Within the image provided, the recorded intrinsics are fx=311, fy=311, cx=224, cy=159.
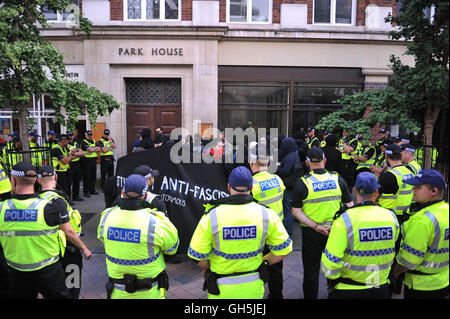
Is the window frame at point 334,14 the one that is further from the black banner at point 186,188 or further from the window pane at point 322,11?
the black banner at point 186,188

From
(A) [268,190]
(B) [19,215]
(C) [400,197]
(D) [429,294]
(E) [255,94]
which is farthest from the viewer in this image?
(E) [255,94]


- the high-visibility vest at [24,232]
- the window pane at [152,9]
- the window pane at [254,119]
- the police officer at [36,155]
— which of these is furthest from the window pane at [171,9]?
the high-visibility vest at [24,232]

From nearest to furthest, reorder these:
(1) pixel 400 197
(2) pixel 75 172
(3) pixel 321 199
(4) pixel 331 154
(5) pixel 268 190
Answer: (3) pixel 321 199 < (5) pixel 268 190 < (1) pixel 400 197 < (4) pixel 331 154 < (2) pixel 75 172

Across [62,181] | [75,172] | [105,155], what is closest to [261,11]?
[105,155]

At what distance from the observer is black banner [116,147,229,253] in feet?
17.0

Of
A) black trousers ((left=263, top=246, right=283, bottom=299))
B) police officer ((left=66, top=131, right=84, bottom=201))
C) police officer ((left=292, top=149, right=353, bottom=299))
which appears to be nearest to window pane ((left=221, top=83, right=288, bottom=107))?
police officer ((left=66, top=131, right=84, bottom=201))

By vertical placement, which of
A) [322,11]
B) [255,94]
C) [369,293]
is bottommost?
[369,293]

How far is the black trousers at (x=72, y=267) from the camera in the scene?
3730 mm

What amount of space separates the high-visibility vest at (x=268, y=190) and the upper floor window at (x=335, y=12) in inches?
388

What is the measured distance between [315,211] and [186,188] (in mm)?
2236

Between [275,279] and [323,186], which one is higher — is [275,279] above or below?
below

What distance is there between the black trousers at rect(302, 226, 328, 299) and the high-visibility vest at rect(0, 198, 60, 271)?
304cm

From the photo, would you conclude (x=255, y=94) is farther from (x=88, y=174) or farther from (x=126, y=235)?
(x=126, y=235)

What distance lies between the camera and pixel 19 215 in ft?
10.2
